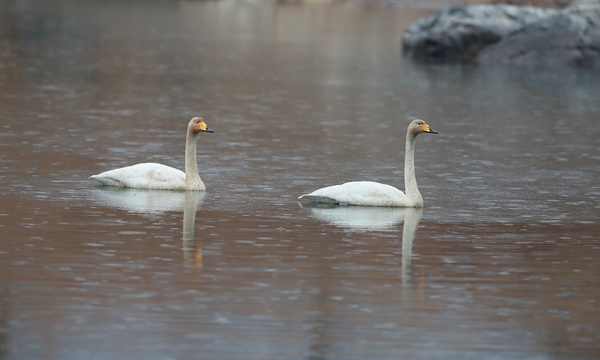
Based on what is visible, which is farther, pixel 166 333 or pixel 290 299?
pixel 290 299

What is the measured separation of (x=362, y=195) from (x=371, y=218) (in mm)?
767

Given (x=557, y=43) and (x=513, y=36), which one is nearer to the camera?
(x=557, y=43)

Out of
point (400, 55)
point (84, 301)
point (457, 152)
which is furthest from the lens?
point (400, 55)

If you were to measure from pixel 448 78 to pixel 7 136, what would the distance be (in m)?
22.0

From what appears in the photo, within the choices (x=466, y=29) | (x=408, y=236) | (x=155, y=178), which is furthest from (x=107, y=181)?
(x=466, y=29)

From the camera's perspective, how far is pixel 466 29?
51.1 metres

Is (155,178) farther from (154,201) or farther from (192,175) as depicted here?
(154,201)

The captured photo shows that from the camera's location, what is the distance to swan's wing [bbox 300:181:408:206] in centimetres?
1753

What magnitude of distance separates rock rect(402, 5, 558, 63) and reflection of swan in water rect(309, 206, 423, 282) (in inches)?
1329

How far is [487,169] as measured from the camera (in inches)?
884

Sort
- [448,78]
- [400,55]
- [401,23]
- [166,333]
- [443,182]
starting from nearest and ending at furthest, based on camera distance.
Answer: [166,333]
[443,182]
[448,78]
[400,55]
[401,23]

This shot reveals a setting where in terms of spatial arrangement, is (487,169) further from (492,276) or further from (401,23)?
(401,23)

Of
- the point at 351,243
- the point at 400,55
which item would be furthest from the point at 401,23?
the point at 351,243

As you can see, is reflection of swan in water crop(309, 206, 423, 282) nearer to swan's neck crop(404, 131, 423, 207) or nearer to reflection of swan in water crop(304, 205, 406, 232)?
reflection of swan in water crop(304, 205, 406, 232)
